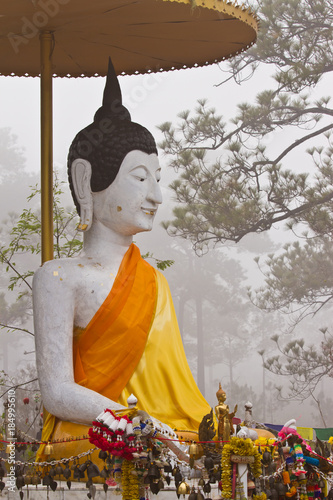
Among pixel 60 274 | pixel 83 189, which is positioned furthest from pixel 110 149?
pixel 60 274

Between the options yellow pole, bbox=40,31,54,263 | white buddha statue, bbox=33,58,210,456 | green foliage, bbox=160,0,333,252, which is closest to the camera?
→ white buddha statue, bbox=33,58,210,456

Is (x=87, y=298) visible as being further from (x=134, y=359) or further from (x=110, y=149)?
(x=110, y=149)

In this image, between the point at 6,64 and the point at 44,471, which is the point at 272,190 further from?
the point at 44,471

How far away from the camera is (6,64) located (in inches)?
229

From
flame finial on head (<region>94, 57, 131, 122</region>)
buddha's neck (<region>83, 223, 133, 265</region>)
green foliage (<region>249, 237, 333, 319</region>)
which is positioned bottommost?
buddha's neck (<region>83, 223, 133, 265</region>)

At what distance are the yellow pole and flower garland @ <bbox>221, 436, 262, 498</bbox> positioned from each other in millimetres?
1914

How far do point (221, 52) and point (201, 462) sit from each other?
2594 millimetres

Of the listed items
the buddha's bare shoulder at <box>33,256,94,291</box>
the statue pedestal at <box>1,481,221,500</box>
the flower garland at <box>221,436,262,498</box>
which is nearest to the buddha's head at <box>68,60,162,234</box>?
the buddha's bare shoulder at <box>33,256,94,291</box>

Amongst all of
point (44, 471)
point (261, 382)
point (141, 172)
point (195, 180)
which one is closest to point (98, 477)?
point (44, 471)

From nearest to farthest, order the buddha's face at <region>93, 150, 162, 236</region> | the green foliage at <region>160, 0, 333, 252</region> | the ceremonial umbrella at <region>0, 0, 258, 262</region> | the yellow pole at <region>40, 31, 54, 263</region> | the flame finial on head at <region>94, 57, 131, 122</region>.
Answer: the ceremonial umbrella at <region>0, 0, 258, 262</region>, the buddha's face at <region>93, 150, 162, 236</region>, the flame finial on head at <region>94, 57, 131, 122</region>, the yellow pole at <region>40, 31, 54, 263</region>, the green foliage at <region>160, 0, 333, 252</region>

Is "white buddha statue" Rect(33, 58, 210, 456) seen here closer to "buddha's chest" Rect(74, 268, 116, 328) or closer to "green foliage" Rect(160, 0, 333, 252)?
"buddha's chest" Rect(74, 268, 116, 328)

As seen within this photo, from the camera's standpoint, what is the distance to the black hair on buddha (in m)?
4.93

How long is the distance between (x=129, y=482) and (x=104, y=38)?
8.83ft

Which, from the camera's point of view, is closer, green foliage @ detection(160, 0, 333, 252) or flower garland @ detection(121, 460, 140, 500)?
flower garland @ detection(121, 460, 140, 500)
